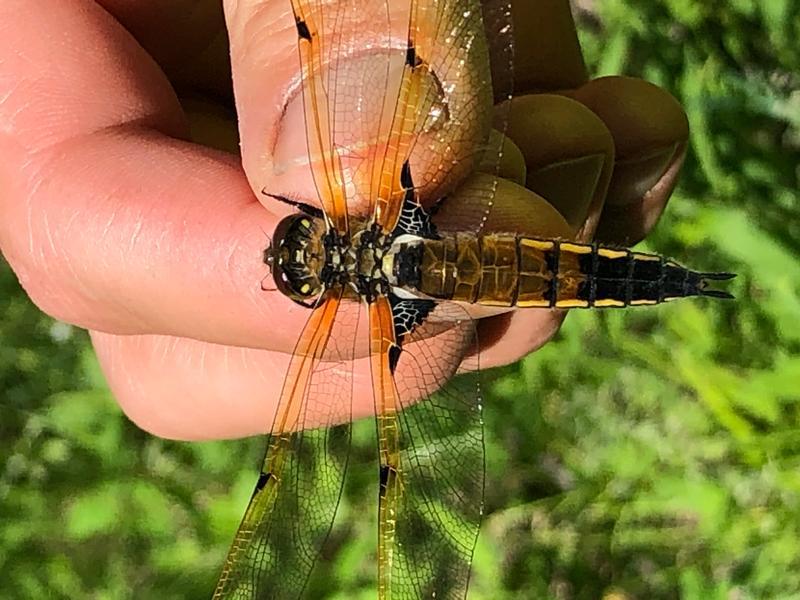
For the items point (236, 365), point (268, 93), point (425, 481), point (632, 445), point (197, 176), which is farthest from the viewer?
point (632, 445)

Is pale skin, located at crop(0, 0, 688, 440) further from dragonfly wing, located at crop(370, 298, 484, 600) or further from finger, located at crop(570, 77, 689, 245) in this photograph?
dragonfly wing, located at crop(370, 298, 484, 600)

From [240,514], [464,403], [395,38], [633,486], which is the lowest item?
[240,514]

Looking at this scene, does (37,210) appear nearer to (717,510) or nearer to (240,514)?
(240,514)

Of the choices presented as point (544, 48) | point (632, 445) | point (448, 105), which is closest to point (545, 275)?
point (448, 105)

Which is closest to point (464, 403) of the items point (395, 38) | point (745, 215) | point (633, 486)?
point (395, 38)

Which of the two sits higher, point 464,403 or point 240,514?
point 464,403

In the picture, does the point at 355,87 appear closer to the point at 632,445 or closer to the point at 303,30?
the point at 303,30

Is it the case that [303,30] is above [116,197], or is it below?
above
